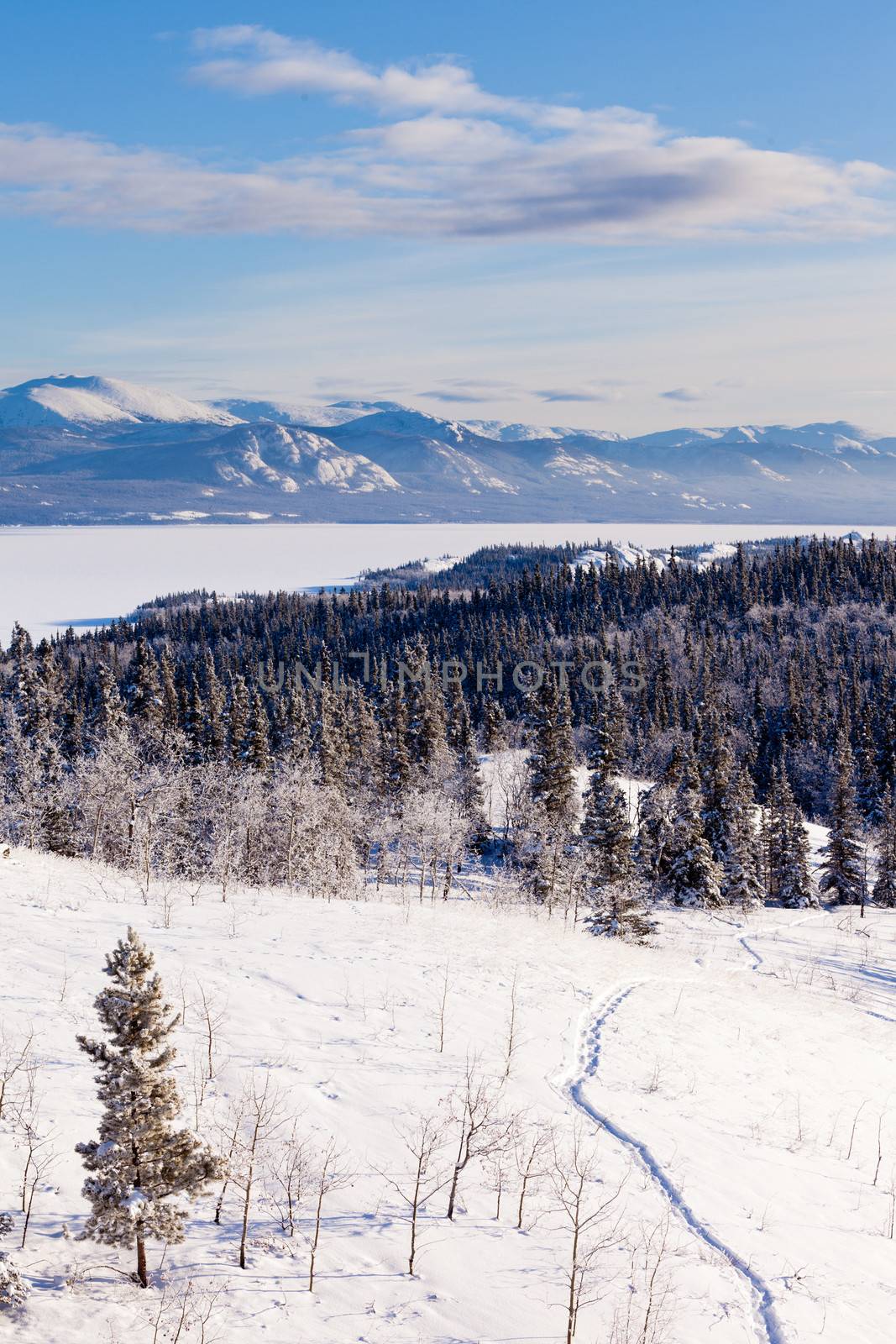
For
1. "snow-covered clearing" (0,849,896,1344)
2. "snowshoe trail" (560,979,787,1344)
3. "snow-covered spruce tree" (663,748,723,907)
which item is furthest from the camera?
"snow-covered spruce tree" (663,748,723,907)

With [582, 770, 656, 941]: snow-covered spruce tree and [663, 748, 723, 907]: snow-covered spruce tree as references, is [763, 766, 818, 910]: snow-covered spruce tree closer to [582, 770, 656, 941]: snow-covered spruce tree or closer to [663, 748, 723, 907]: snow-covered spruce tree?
[663, 748, 723, 907]: snow-covered spruce tree

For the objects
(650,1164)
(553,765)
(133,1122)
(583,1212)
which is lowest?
(553,765)

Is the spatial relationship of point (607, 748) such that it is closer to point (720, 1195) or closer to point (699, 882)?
point (699, 882)

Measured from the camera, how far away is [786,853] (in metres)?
82.9

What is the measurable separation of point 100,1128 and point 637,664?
168 meters

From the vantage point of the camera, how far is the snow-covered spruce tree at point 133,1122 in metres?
13.2

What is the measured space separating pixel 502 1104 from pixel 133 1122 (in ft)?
35.5

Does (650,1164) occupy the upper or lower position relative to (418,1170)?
lower

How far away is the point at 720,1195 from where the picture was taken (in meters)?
19.5

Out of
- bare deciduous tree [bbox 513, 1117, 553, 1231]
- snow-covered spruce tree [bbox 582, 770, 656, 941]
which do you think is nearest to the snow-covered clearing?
bare deciduous tree [bbox 513, 1117, 553, 1231]

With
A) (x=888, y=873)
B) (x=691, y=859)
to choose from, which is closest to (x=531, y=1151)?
(x=691, y=859)

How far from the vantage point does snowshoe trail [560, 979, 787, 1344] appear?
52.3 ft

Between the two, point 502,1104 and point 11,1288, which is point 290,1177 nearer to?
point 11,1288

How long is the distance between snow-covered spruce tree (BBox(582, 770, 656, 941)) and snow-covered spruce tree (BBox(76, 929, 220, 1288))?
38299mm
